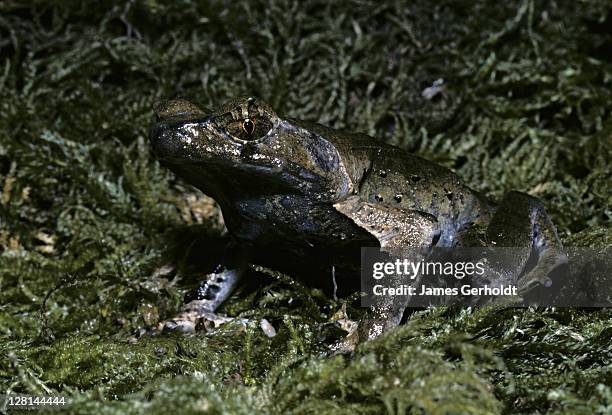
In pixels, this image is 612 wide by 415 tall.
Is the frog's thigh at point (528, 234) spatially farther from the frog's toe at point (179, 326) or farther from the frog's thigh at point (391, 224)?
the frog's toe at point (179, 326)

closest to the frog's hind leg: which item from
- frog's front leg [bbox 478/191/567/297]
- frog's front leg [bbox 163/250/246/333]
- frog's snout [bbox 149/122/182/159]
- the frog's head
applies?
frog's front leg [bbox 163/250/246/333]

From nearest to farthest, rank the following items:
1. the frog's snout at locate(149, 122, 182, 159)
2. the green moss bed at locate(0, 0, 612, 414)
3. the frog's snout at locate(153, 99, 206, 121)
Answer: the green moss bed at locate(0, 0, 612, 414)
the frog's snout at locate(149, 122, 182, 159)
the frog's snout at locate(153, 99, 206, 121)

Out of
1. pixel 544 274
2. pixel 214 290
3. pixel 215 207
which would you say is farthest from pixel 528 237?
pixel 215 207

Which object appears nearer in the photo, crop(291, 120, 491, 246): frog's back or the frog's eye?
the frog's eye

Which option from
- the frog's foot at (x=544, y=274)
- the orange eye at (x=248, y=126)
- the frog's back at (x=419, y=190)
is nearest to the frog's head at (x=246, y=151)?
the orange eye at (x=248, y=126)

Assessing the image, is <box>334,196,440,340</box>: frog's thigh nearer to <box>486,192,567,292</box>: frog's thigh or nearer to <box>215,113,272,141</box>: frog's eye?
<box>486,192,567,292</box>: frog's thigh

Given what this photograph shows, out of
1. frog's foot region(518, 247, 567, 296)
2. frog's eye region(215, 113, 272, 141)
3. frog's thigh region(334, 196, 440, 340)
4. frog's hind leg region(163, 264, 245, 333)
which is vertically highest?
frog's eye region(215, 113, 272, 141)
